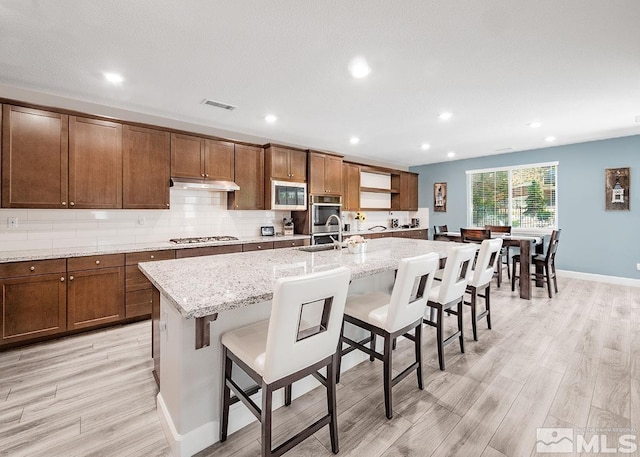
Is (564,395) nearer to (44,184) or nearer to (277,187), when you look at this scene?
(277,187)

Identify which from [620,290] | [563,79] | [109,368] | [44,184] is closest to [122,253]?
[44,184]

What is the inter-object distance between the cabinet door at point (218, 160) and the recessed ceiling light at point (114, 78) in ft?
4.43

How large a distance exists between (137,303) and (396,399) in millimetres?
2989

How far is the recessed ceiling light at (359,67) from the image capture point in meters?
2.48

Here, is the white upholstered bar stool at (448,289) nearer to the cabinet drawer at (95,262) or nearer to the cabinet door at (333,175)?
the cabinet drawer at (95,262)

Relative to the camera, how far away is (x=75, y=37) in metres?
2.15

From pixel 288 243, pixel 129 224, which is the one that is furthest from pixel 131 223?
pixel 288 243

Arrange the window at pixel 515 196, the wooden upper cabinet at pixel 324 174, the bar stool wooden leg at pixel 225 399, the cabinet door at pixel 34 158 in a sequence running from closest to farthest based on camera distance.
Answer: the bar stool wooden leg at pixel 225 399 < the cabinet door at pixel 34 158 < the wooden upper cabinet at pixel 324 174 < the window at pixel 515 196

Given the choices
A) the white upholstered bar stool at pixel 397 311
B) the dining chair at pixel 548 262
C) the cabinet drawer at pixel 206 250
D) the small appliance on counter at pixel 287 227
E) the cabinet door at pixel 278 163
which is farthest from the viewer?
the small appliance on counter at pixel 287 227

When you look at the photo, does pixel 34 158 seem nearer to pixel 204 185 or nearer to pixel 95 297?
pixel 95 297

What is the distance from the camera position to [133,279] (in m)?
3.35

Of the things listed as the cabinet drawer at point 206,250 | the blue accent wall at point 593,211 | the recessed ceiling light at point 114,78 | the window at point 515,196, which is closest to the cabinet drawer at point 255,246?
the cabinet drawer at point 206,250

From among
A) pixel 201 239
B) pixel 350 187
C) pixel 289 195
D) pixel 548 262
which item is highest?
pixel 350 187

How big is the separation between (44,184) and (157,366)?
238cm
